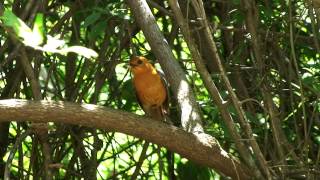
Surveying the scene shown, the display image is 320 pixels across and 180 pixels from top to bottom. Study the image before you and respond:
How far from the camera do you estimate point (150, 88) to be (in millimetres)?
5820

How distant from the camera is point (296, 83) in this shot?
4902mm

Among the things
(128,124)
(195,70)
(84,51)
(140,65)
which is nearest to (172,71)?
(128,124)

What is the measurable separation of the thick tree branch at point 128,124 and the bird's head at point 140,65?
1.48 metres

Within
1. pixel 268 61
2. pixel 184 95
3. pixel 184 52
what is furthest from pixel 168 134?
pixel 184 52

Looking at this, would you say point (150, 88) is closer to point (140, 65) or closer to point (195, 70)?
point (140, 65)

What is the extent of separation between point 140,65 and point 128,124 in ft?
5.89

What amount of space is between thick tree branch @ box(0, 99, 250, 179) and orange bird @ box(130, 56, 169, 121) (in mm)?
1746

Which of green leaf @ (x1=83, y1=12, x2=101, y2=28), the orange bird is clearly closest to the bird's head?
the orange bird

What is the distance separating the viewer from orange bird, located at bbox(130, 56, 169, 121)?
5711 millimetres

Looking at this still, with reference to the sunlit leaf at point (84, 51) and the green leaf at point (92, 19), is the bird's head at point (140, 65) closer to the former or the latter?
the green leaf at point (92, 19)

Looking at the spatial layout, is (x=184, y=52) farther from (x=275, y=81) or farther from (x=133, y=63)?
(x=275, y=81)

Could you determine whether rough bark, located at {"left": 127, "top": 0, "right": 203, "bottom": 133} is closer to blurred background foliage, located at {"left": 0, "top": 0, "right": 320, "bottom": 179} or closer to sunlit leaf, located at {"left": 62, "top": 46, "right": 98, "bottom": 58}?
blurred background foliage, located at {"left": 0, "top": 0, "right": 320, "bottom": 179}

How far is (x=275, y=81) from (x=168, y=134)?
1466mm

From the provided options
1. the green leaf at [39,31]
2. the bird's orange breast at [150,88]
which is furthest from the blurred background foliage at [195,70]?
the green leaf at [39,31]
